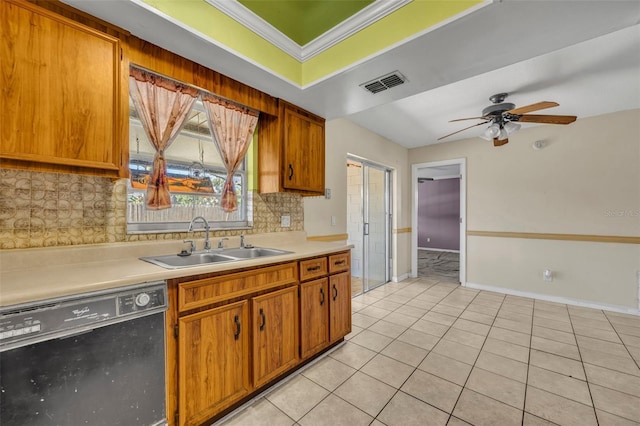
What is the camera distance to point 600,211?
3379mm

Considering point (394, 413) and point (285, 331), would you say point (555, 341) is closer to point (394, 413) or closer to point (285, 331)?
point (394, 413)

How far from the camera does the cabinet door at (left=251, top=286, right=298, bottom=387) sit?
5.38 feet

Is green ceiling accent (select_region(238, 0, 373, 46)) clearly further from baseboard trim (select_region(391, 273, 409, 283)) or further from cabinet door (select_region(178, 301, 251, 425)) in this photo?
baseboard trim (select_region(391, 273, 409, 283))

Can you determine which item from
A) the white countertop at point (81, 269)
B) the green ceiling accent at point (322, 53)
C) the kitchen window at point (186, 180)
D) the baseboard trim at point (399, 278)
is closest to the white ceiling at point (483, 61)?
the green ceiling accent at point (322, 53)

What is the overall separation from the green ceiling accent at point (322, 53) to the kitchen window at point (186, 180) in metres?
0.56

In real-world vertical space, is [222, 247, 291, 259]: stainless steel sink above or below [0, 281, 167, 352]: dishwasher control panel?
above

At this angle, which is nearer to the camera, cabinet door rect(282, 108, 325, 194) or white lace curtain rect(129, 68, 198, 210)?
white lace curtain rect(129, 68, 198, 210)

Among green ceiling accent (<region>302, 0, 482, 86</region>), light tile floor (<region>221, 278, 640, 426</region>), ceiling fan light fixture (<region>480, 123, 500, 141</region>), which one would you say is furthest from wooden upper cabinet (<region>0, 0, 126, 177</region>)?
ceiling fan light fixture (<region>480, 123, 500, 141</region>)

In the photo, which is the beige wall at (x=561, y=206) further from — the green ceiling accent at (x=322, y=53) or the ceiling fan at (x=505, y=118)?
the green ceiling accent at (x=322, y=53)

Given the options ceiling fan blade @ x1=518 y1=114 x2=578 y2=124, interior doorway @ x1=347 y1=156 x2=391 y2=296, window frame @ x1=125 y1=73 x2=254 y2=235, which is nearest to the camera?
window frame @ x1=125 y1=73 x2=254 y2=235

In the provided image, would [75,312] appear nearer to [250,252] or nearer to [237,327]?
[237,327]

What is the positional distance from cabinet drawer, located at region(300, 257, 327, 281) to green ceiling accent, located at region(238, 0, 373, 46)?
5.80 feet

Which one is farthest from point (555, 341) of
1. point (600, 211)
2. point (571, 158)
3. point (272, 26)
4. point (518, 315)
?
point (272, 26)

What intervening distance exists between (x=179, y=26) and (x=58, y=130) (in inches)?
32.5
